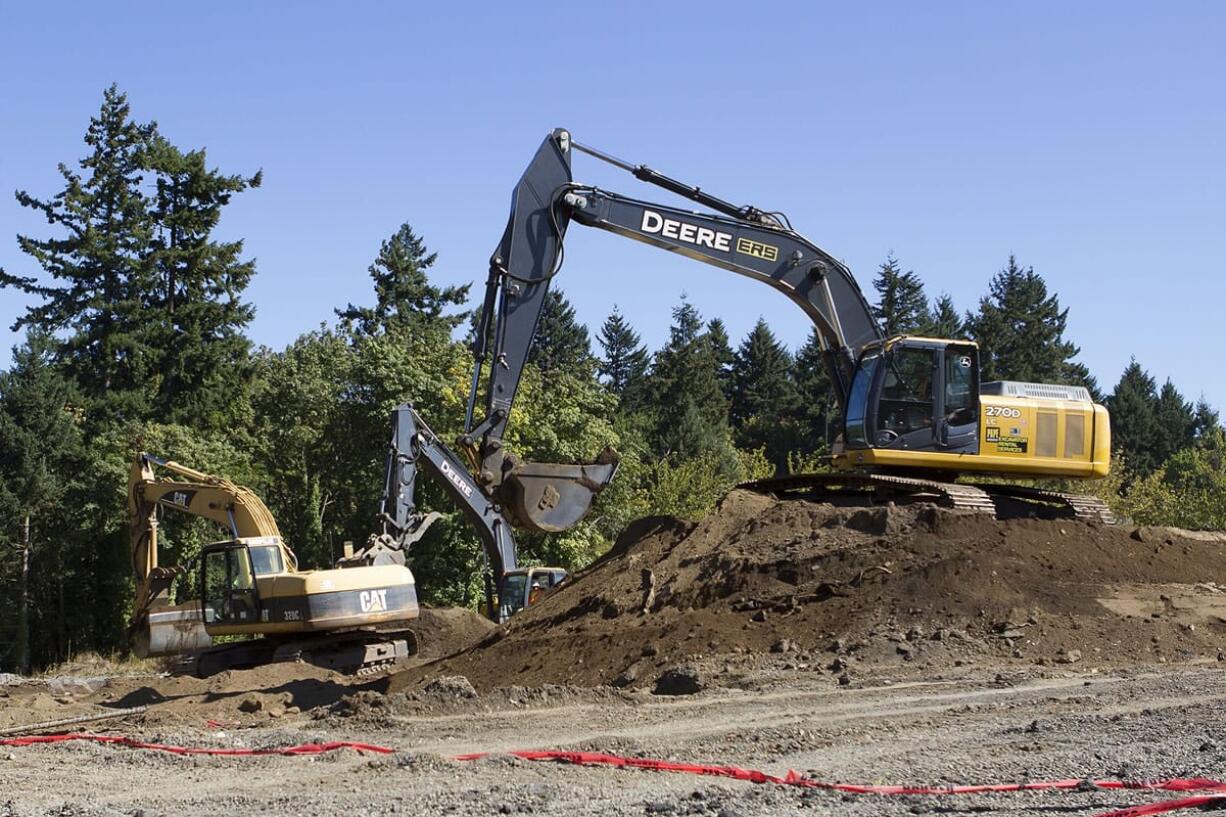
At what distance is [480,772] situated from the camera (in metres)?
10.3

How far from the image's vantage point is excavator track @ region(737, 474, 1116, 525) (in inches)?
711

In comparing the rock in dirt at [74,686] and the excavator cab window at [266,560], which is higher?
the excavator cab window at [266,560]

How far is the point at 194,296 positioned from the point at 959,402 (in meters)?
31.1

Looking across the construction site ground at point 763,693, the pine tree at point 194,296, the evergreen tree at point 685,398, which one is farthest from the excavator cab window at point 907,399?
the evergreen tree at point 685,398

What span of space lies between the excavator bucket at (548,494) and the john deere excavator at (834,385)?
0.07ft

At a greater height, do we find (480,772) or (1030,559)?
(1030,559)

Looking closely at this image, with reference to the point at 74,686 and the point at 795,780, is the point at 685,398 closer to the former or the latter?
the point at 74,686

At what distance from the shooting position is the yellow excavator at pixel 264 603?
2108cm

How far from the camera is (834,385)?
19703 mm

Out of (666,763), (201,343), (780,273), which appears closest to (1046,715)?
(666,763)

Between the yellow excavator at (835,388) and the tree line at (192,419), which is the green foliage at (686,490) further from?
the yellow excavator at (835,388)

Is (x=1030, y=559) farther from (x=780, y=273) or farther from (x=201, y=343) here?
(x=201, y=343)

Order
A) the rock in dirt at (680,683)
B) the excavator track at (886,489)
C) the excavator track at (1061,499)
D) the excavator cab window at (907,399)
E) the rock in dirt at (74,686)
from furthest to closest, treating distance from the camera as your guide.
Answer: the rock in dirt at (74,686)
the excavator track at (1061,499)
the excavator cab window at (907,399)
the excavator track at (886,489)
the rock in dirt at (680,683)

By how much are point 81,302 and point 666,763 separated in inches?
1438
